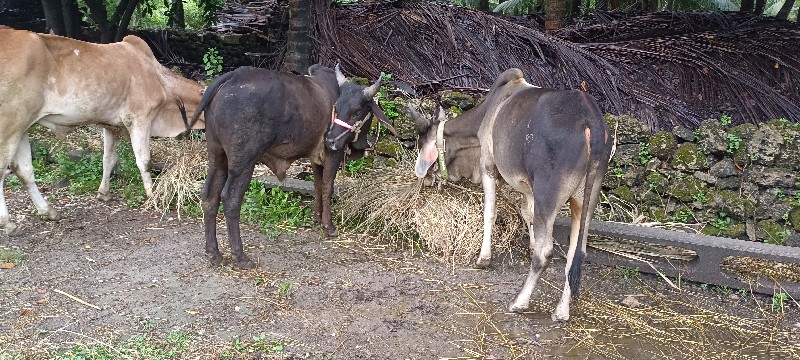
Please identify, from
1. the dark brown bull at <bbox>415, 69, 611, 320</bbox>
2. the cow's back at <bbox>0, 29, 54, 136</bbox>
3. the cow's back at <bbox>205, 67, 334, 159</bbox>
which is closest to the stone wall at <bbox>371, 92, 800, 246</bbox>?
the dark brown bull at <bbox>415, 69, 611, 320</bbox>

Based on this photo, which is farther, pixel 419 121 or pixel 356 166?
pixel 356 166

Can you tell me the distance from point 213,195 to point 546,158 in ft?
8.58

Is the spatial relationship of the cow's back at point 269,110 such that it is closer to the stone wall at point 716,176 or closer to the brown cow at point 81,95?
the brown cow at point 81,95

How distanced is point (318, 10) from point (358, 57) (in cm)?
100

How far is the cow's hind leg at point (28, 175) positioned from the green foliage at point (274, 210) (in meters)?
1.78

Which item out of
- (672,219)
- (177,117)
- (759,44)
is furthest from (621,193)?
(177,117)

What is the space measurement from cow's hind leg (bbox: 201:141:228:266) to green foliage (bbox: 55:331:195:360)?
1238mm

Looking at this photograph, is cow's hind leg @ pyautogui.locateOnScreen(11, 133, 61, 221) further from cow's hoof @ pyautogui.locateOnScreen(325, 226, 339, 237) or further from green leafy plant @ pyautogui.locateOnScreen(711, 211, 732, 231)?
green leafy plant @ pyautogui.locateOnScreen(711, 211, 732, 231)

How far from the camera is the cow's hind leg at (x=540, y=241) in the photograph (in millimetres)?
4805

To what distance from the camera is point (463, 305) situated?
17.3ft

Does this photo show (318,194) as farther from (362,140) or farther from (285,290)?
(285,290)

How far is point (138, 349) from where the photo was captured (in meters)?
4.34

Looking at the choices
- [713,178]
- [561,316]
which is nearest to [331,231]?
[561,316]

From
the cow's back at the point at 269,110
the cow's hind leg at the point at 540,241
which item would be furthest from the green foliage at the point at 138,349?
the cow's hind leg at the point at 540,241
